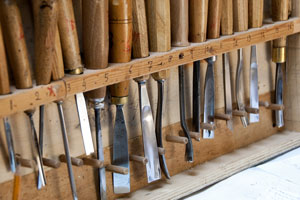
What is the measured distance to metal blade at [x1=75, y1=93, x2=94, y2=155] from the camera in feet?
2.87

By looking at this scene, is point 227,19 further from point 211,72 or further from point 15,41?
point 15,41

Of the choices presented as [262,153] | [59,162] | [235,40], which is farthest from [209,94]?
[59,162]

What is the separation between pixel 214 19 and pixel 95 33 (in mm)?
313

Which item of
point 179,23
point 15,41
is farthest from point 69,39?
point 179,23

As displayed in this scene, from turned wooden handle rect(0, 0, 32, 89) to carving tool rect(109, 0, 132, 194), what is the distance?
173 millimetres

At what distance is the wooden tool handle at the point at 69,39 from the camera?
792 millimetres

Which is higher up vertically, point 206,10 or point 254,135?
point 206,10

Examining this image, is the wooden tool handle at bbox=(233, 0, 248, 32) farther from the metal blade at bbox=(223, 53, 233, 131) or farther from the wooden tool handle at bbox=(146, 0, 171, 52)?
the wooden tool handle at bbox=(146, 0, 171, 52)

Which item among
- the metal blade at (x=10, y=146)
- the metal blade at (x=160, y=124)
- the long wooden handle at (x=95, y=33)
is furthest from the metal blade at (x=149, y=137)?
the metal blade at (x=10, y=146)

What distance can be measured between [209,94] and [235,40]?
0.54 feet

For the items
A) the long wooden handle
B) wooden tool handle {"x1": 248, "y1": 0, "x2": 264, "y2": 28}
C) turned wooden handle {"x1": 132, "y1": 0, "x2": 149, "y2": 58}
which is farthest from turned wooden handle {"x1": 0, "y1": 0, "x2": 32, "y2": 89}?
wooden tool handle {"x1": 248, "y1": 0, "x2": 264, "y2": 28}

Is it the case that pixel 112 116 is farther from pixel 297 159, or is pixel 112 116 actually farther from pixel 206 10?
pixel 297 159

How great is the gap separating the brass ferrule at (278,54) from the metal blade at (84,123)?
0.62 meters

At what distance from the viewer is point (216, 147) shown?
1.28 meters
